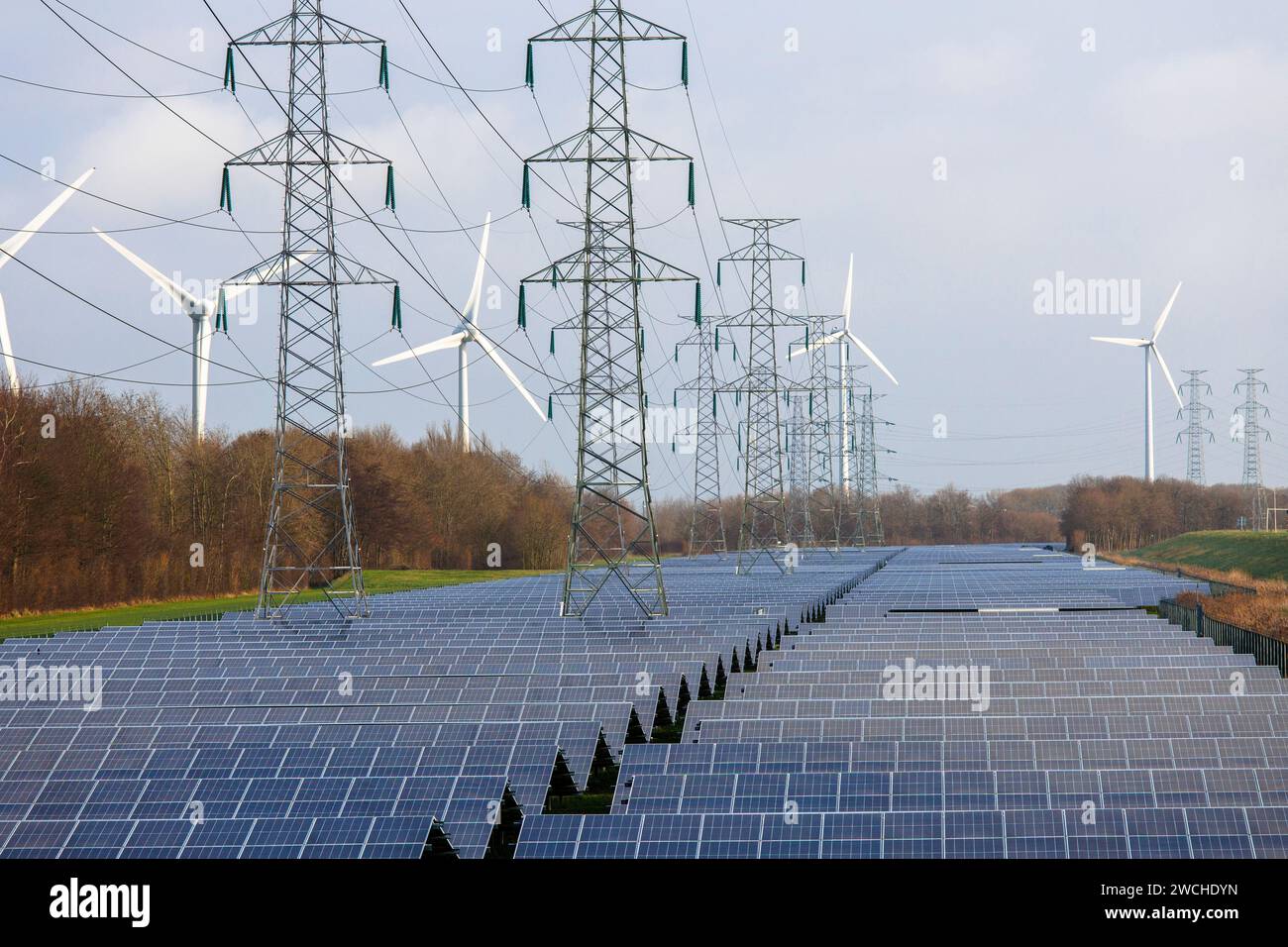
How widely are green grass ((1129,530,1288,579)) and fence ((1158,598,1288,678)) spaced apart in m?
28.7

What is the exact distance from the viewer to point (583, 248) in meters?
33.0

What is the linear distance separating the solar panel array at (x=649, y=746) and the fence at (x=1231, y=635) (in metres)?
1.85

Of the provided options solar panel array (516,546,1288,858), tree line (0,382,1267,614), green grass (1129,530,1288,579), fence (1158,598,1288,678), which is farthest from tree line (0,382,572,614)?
green grass (1129,530,1288,579)

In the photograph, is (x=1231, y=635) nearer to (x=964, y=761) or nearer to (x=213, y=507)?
(x=964, y=761)

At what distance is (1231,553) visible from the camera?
88.4 m

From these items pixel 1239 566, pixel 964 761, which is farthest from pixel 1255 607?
pixel 1239 566

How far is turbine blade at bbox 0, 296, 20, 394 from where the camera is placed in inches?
2212

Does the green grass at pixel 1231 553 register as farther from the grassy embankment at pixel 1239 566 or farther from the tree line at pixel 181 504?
the tree line at pixel 181 504

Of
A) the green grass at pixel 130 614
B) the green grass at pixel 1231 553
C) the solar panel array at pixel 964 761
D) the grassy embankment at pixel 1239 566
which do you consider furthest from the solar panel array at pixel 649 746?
the green grass at pixel 1231 553

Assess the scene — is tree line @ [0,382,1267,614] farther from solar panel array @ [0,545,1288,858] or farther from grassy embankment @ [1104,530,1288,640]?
grassy embankment @ [1104,530,1288,640]

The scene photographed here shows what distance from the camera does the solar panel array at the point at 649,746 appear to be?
1390cm
